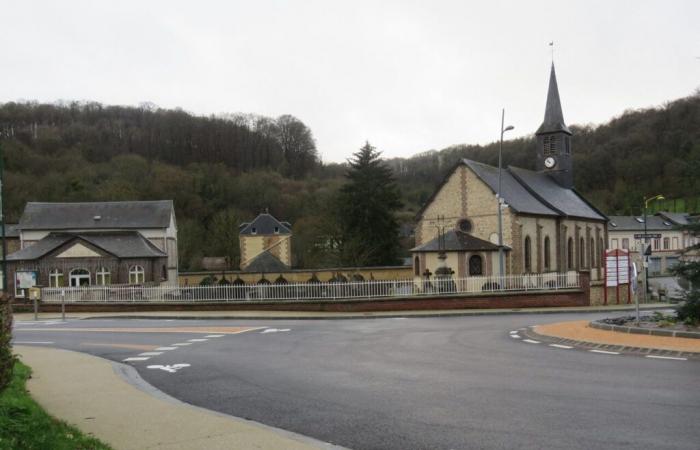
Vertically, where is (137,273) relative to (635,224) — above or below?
below

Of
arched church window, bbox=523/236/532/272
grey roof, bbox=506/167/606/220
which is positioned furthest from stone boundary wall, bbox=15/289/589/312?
grey roof, bbox=506/167/606/220

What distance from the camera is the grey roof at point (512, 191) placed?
126ft

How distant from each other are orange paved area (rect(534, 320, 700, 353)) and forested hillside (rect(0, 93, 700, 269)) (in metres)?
43.7

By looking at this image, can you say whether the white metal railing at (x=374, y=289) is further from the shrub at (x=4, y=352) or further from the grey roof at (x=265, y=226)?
the grey roof at (x=265, y=226)

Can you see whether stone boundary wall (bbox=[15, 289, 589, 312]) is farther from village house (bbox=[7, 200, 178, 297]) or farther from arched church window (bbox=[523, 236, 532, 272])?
village house (bbox=[7, 200, 178, 297])

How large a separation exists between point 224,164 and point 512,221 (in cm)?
8736

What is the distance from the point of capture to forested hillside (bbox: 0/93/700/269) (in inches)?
3029

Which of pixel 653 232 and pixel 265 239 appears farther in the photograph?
pixel 653 232

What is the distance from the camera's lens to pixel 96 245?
3984 centimetres

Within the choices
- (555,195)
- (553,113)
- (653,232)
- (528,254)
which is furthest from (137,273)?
(653,232)

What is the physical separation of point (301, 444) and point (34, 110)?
12294 centimetres

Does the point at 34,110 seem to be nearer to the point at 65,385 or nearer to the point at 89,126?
the point at 89,126

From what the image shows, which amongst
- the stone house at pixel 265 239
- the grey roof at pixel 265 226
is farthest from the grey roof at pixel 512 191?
A: the grey roof at pixel 265 226

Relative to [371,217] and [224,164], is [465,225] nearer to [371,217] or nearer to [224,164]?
[371,217]
